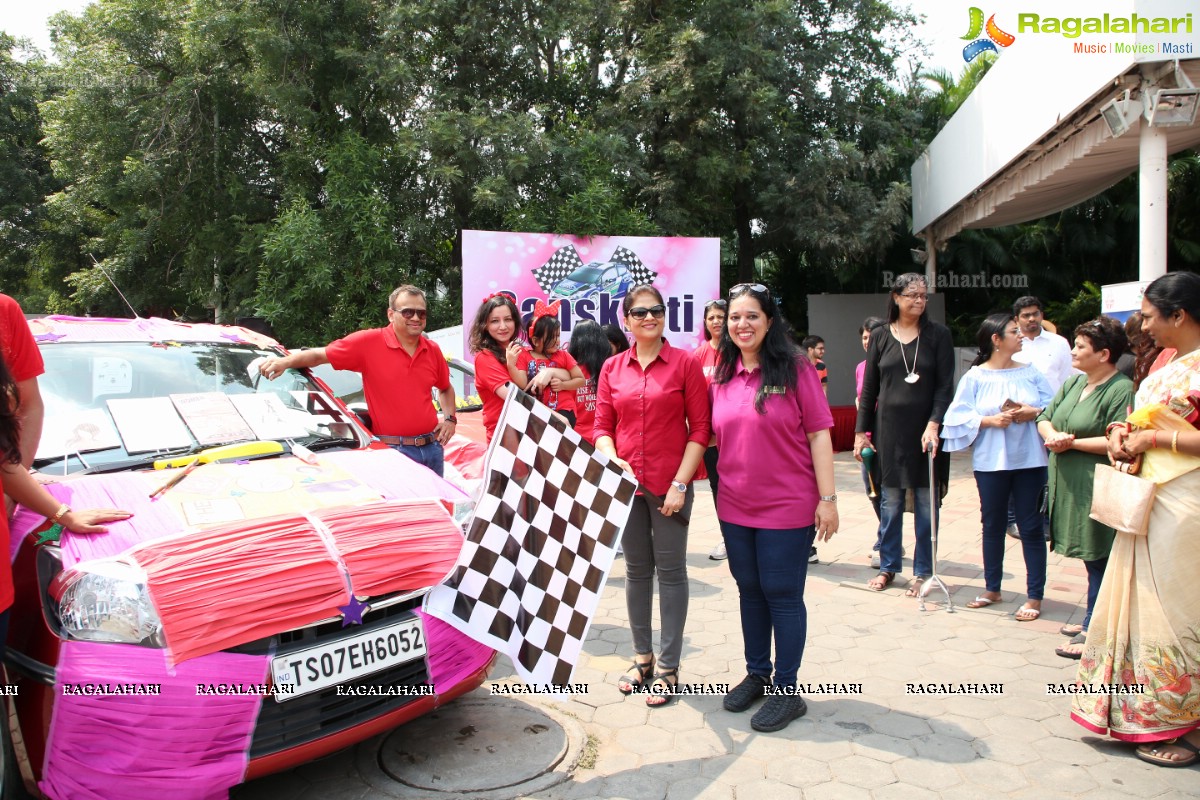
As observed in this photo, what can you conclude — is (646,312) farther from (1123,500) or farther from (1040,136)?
(1040,136)

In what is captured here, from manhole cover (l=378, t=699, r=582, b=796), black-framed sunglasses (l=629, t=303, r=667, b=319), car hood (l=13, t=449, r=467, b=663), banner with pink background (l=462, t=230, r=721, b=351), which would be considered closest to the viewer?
car hood (l=13, t=449, r=467, b=663)

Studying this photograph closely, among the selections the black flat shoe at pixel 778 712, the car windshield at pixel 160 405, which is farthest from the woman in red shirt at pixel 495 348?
the black flat shoe at pixel 778 712

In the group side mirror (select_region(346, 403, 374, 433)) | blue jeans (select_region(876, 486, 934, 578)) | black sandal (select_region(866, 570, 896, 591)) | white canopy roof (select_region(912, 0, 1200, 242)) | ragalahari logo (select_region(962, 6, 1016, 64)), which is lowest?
black sandal (select_region(866, 570, 896, 591))

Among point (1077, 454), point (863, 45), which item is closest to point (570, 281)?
point (1077, 454)

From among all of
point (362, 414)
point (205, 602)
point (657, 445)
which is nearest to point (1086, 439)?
point (657, 445)

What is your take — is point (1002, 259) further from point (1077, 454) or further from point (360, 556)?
point (360, 556)

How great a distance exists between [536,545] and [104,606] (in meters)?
1.44

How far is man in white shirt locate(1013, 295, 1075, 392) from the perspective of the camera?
251 inches

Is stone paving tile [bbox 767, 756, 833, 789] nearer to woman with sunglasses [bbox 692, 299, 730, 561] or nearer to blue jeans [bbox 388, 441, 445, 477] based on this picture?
woman with sunglasses [bbox 692, 299, 730, 561]

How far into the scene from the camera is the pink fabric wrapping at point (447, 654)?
9.73ft

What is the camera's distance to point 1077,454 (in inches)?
164

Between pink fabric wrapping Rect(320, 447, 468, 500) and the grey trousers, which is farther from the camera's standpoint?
Result: the grey trousers

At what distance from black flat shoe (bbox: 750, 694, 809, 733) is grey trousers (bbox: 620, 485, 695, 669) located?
0.46 metres

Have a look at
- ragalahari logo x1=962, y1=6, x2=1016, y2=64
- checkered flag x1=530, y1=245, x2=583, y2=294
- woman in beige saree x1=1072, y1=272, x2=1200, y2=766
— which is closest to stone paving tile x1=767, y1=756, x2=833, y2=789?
woman in beige saree x1=1072, y1=272, x2=1200, y2=766
